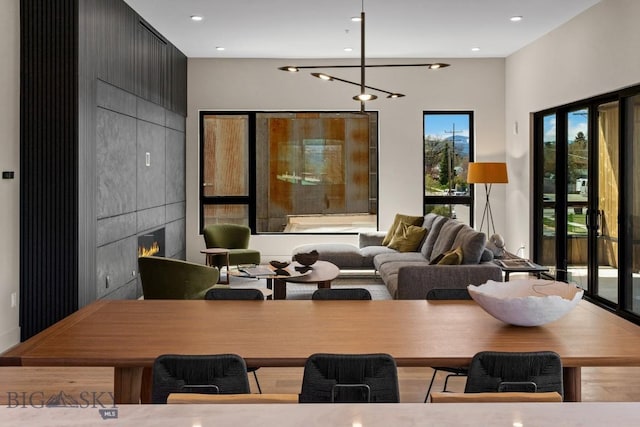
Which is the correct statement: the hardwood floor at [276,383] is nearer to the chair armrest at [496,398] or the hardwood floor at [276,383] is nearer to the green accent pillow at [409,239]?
the chair armrest at [496,398]

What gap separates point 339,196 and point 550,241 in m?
3.29

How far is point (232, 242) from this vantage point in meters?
9.42

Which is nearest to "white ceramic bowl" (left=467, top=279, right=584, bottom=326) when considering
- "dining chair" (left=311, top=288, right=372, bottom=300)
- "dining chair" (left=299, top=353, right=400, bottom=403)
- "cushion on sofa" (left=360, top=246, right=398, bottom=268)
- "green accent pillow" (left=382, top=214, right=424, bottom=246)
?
"dining chair" (left=299, top=353, right=400, bottom=403)

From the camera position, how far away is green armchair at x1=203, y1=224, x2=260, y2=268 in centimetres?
902

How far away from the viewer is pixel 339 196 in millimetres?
10609

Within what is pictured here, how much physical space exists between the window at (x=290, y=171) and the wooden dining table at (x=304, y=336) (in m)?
7.08

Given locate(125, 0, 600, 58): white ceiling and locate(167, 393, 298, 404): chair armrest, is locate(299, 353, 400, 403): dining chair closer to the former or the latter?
locate(167, 393, 298, 404): chair armrest

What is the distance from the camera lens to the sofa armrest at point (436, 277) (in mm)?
5824

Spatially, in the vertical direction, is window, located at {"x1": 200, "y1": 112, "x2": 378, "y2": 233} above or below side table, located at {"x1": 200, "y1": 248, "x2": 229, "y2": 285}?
above

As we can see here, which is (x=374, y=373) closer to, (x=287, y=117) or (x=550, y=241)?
(x=550, y=241)

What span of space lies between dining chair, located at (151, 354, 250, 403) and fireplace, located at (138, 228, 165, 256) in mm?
5333

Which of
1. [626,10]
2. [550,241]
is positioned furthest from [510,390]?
[550,241]

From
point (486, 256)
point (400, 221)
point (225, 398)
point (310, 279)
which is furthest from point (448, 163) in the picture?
point (225, 398)

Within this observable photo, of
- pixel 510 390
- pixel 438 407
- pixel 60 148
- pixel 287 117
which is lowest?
pixel 510 390
